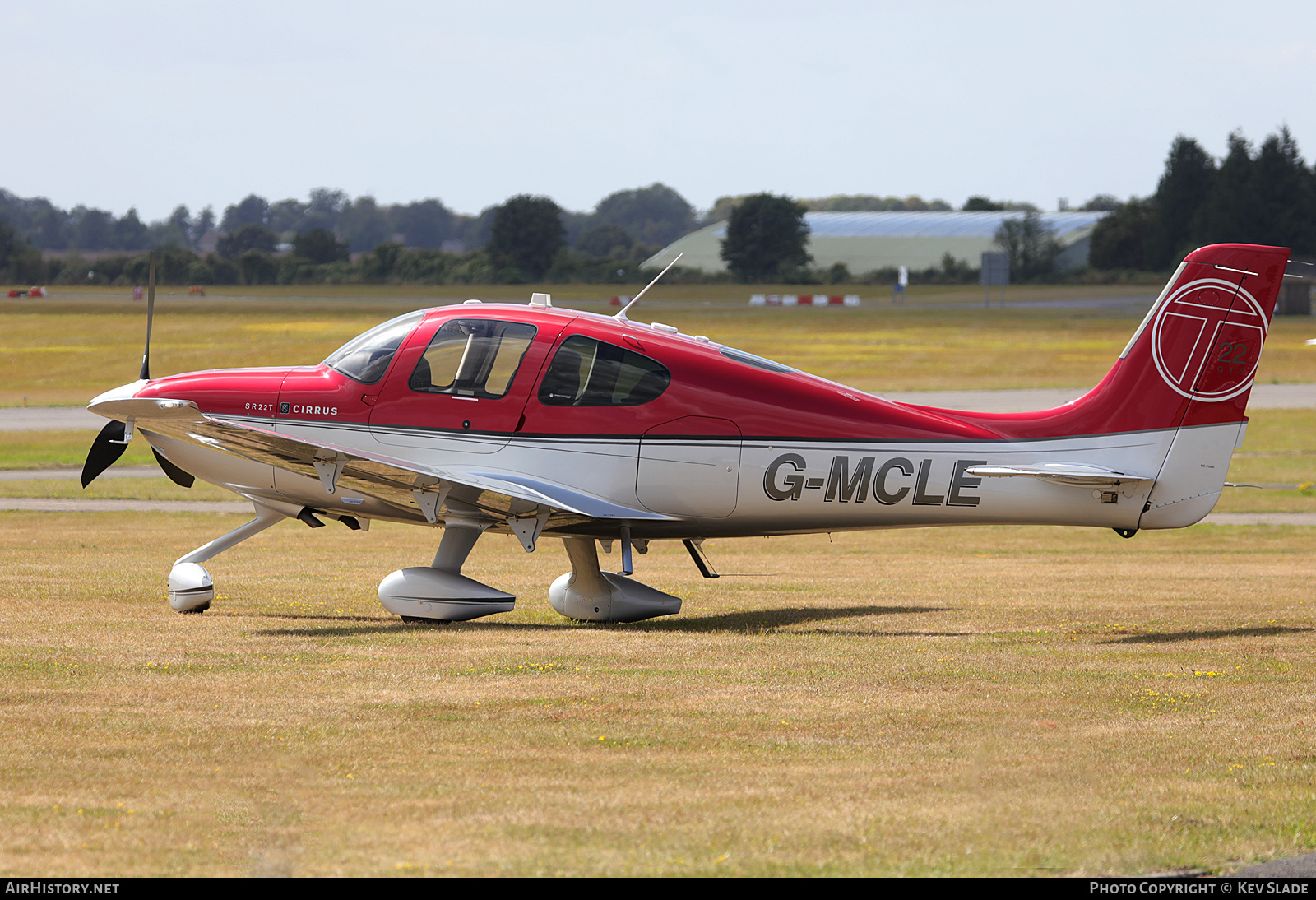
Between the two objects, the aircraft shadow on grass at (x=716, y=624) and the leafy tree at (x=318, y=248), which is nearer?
the aircraft shadow on grass at (x=716, y=624)

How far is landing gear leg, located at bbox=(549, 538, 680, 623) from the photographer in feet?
41.6

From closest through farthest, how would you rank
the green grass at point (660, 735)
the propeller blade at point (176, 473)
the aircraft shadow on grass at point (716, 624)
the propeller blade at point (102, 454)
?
1. the green grass at point (660, 735)
2. the aircraft shadow on grass at point (716, 624)
3. the propeller blade at point (176, 473)
4. the propeller blade at point (102, 454)

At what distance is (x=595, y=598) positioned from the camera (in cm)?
1270

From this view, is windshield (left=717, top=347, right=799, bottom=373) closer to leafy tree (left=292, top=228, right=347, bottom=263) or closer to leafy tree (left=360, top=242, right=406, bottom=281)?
leafy tree (left=360, top=242, right=406, bottom=281)

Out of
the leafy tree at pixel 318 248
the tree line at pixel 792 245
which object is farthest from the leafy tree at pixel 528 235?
the leafy tree at pixel 318 248

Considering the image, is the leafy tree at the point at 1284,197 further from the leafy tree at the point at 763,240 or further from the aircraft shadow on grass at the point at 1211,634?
the aircraft shadow on grass at the point at 1211,634

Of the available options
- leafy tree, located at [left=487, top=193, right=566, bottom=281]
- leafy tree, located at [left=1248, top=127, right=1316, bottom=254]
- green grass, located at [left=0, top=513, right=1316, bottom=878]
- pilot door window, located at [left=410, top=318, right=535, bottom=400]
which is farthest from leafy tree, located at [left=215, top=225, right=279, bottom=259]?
pilot door window, located at [left=410, top=318, right=535, bottom=400]

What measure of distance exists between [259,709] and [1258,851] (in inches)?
216

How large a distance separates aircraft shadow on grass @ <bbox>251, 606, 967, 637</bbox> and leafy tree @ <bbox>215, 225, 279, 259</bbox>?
161 metres

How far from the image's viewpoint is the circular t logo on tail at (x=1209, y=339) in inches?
444

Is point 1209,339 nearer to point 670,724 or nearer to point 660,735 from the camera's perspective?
point 670,724

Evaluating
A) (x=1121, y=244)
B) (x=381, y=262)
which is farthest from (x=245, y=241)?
(x=1121, y=244)

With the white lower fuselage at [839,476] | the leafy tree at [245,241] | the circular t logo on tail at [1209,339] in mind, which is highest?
the leafy tree at [245,241]

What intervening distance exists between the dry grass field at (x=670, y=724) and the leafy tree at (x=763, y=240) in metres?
115
